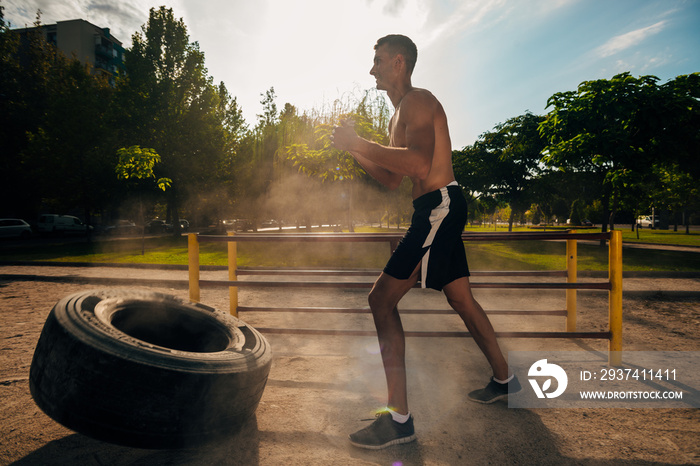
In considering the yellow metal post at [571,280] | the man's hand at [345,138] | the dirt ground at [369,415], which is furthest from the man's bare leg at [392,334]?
the yellow metal post at [571,280]

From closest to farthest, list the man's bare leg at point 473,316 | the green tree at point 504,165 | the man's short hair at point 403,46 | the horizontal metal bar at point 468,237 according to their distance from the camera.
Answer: the man's short hair at point 403,46, the man's bare leg at point 473,316, the horizontal metal bar at point 468,237, the green tree at point 504,165

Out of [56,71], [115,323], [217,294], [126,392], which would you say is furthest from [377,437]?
[56,71]

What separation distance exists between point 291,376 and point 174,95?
29.0m

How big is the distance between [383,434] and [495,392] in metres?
0.97

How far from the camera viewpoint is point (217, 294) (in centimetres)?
690

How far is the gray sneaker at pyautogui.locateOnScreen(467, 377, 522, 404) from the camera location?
2555mm

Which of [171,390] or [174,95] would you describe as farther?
[174,95]

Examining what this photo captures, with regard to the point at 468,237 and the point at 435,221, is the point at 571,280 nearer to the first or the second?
the point at 468,237

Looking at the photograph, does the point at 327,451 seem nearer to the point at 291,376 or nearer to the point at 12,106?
the point at 291,376

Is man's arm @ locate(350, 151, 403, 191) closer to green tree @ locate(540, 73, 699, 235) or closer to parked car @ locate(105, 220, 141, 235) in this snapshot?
green tree @ locate(540, 73, 699, 235)

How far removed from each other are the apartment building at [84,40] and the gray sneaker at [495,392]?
59.2m

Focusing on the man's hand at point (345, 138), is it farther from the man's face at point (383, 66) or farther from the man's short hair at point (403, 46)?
the man's short hair at point (403, 46)

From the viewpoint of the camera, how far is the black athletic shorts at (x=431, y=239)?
2.18 m

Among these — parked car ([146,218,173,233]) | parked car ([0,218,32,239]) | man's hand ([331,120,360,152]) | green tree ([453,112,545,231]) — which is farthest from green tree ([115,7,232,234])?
man's hand ([331,120,360,152])
